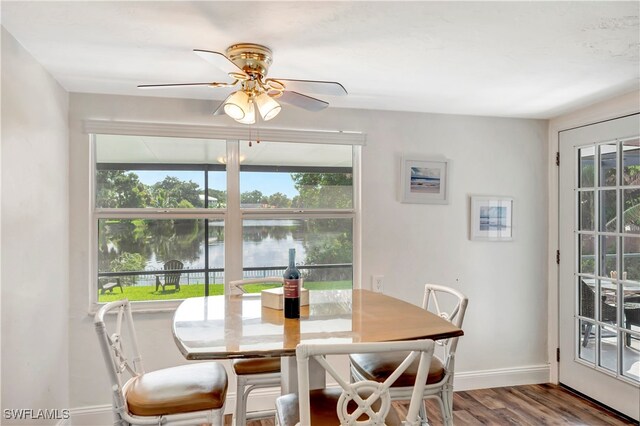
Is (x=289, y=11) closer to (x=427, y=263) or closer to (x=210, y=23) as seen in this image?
(x=210, y=23)

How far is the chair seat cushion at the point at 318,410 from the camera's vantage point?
1466mm

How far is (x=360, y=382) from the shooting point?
1.27 metres

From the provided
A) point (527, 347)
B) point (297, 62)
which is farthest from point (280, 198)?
point (527, 347)

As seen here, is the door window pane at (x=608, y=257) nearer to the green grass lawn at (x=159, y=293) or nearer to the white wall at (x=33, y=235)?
the green grass lawn at (x=159, y=293)

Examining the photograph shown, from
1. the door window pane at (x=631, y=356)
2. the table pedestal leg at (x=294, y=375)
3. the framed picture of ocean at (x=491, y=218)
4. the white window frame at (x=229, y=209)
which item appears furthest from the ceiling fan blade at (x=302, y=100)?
the door window pane at (x=631, y=356)

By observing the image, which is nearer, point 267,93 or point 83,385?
point 267,93

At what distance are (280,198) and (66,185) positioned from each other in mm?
1409

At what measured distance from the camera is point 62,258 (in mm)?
2551

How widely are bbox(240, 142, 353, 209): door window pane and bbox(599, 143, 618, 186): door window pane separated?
6.06 ft

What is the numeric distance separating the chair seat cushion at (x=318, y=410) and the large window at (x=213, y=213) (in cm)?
149

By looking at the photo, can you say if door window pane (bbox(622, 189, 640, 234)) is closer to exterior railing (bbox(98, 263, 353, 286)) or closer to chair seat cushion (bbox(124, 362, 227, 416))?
exterior railing (bbox(98, 263, 353, 286))

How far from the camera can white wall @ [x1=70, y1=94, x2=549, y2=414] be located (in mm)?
3164

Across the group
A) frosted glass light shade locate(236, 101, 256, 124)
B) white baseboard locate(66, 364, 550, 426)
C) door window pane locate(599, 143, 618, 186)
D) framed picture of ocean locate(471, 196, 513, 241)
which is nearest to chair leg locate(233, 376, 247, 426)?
white baseboard locate(66, 364, 550, 426)

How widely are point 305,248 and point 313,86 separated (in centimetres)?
155
